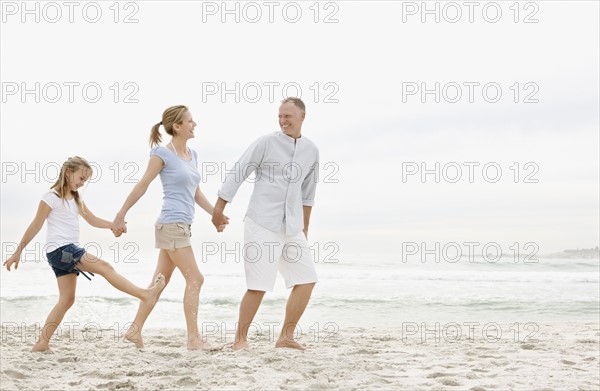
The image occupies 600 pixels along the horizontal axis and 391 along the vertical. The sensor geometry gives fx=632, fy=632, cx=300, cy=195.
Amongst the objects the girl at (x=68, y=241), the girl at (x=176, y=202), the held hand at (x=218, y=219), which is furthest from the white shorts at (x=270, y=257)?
the girl at (x=68, y=241)

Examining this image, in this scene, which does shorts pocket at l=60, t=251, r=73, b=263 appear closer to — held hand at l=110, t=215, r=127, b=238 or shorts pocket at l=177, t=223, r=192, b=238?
held hand at l=110, t=215, r=127, b=238

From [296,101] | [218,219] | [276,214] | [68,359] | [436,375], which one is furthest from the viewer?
[296,101]

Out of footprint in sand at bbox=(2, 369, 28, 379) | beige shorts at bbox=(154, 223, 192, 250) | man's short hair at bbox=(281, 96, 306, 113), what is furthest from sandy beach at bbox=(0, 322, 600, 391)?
man's short hair at bbox=(281, 96, 306, 113)

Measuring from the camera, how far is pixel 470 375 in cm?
434

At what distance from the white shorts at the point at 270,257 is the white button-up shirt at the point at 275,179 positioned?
69mm

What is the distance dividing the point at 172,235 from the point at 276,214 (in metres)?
0.78

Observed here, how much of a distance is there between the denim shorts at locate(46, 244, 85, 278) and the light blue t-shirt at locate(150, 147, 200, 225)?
640 mm

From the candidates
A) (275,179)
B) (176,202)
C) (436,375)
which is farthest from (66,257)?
(436,375)

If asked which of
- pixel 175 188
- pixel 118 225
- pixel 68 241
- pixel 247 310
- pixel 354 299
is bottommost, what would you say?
pixel 354 299

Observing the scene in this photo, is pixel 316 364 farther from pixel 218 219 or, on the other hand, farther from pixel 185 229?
pixel 185 229

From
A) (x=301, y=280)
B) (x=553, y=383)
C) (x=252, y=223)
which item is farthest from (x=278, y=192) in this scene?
(x=553, y=383)

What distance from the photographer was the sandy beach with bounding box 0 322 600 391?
3861 millimetres

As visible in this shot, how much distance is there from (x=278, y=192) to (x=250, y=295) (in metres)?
0.81

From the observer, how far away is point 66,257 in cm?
462
